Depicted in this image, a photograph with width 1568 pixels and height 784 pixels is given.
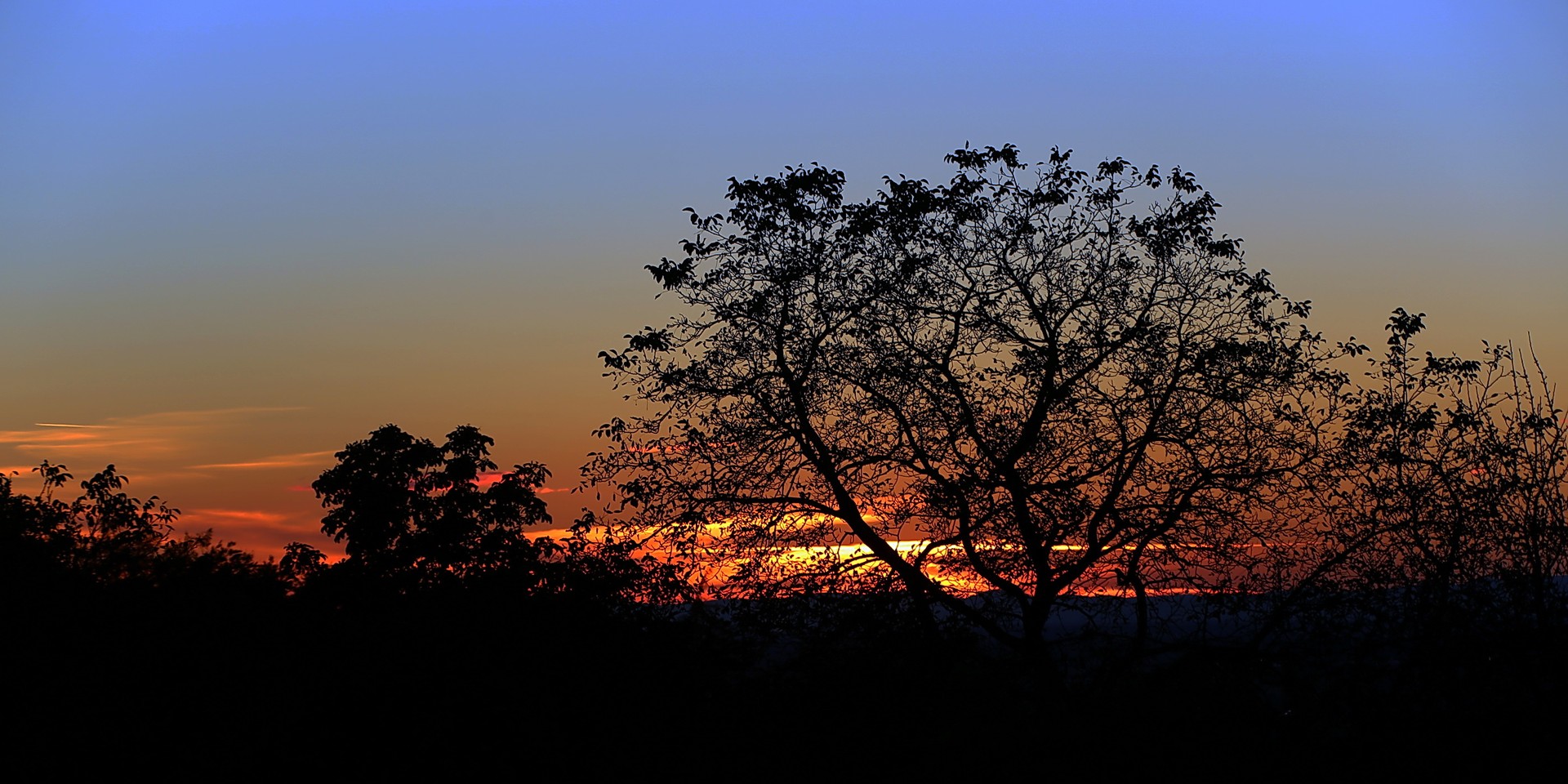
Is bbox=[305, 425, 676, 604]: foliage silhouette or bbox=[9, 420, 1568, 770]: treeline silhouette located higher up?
bbox=[305, 425, 676, 604]: foliage silhouette

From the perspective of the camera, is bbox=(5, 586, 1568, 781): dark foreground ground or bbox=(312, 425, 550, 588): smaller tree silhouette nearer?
bbox=(5, 586, 1568, 781): dark foreground ground

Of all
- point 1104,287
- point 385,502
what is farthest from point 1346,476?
point 385,502

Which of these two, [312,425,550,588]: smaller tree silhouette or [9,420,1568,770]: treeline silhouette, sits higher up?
[312,425,550,588]: smaller tree silhouette

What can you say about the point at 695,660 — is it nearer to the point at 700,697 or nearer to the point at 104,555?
the point at 700,697

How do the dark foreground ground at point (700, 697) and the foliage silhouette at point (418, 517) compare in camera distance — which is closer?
the dark foreground ground at point (700, 697)

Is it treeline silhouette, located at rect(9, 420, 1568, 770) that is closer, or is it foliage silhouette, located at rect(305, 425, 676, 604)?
treeline silhouette, located at rect(9, 420, 1568, 770)

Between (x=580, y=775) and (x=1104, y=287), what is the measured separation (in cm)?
1163

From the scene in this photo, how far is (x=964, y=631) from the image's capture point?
20281mm

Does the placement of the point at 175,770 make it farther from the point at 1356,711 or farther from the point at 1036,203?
the point at 1356,711

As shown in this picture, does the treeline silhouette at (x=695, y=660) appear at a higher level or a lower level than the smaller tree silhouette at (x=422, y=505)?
lower

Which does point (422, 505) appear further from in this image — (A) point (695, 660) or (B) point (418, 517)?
(A) point (695, 660)

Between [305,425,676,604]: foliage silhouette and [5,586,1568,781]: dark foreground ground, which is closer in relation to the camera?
[5,586,1568,781]: dark foreground ground

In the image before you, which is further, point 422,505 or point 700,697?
point 422,505

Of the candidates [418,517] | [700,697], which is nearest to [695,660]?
[700,697]
